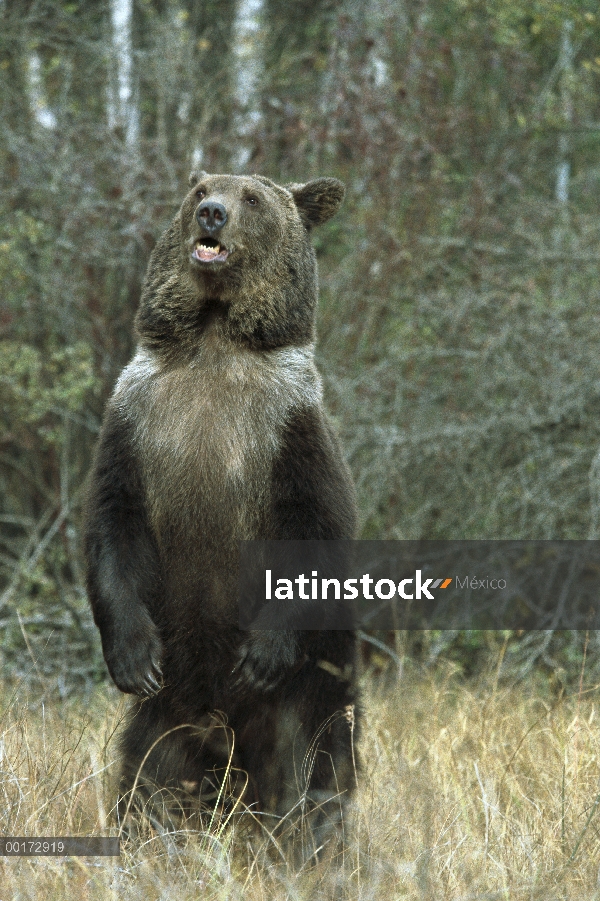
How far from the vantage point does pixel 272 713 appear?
3.52m

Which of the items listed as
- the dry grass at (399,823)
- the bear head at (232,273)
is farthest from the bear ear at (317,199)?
the dry grass at (399,823)

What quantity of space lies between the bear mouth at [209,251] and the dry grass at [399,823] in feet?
5.29

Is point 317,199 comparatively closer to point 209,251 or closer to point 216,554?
point 209,251

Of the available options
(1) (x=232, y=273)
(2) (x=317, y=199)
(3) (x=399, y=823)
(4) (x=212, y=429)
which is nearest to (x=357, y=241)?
(2) (x=317, y=199)

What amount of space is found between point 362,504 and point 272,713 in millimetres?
3762

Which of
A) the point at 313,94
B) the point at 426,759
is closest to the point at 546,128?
the point at 313,94

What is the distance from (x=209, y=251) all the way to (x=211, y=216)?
0.12 meters

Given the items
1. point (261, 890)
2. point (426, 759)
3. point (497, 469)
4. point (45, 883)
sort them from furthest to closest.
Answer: point (497, 469), point (426, 759), point (261, 890), point (45, 883)

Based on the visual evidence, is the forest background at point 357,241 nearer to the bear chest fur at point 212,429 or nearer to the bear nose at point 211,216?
the bear chest fur at point 212,429

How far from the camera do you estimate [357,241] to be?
8078 millimetres

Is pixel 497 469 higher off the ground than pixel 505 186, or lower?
lower

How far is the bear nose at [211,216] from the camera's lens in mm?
3584

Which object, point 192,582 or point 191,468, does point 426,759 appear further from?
point 191,468

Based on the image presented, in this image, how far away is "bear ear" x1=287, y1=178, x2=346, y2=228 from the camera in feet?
13.2
